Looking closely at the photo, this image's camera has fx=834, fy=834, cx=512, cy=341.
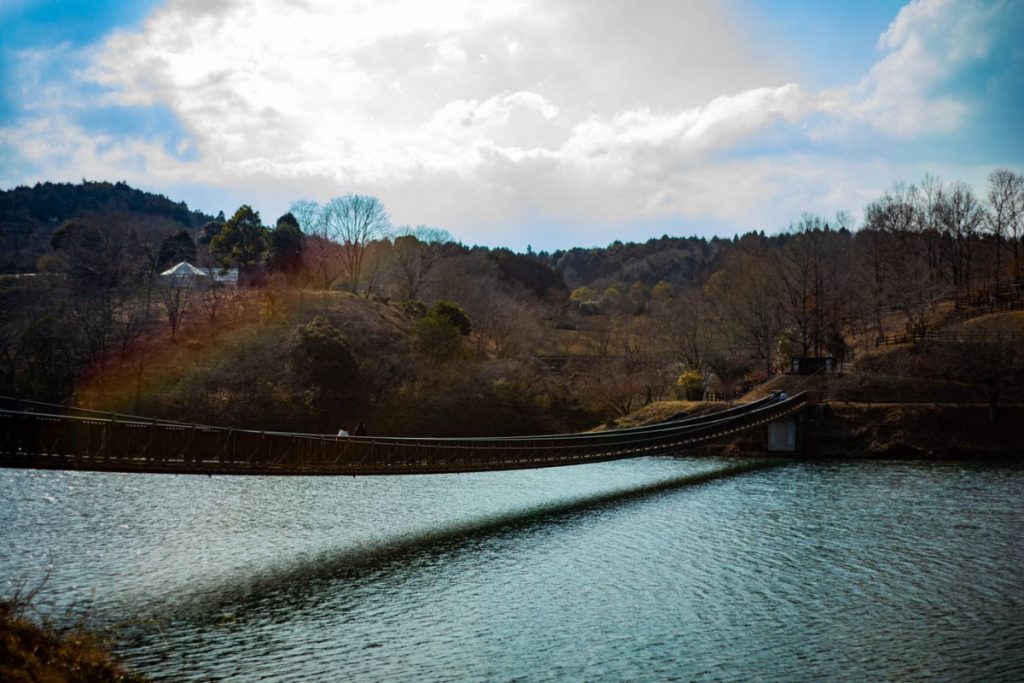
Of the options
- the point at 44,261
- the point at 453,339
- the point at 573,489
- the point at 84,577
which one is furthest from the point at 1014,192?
the point at 44,261

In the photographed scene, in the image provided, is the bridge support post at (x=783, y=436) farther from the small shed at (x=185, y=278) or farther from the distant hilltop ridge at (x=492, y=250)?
the distant hilltop ridge at (x=492, y=250)

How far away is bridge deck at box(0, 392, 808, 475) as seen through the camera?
20297 mm

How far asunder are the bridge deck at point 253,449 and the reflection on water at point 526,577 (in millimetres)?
2189

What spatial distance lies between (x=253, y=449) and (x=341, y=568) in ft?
15.3

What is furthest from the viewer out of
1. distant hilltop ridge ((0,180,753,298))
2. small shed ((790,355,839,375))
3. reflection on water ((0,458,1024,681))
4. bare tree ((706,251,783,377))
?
distant hilltop ridge ((0,180,753,298))

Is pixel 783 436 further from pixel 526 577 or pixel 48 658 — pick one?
pixel 48 658

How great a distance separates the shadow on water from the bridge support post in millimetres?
21796

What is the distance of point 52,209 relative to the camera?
150 meters

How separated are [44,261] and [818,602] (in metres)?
82.9

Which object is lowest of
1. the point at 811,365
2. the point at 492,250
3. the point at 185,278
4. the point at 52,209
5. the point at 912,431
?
the point at 912,431

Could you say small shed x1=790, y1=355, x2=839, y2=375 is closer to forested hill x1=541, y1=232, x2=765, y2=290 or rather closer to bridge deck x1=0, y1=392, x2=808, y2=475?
bridge deck x1=0, y1=392, x2=808, y2=475

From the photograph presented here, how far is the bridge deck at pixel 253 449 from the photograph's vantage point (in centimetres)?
2030

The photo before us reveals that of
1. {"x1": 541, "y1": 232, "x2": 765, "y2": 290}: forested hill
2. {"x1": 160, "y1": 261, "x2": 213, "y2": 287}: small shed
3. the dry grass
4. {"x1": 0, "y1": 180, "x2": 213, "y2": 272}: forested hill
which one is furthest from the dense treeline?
{"x1": 541, "y1": 232, "x2": 765, "y2": 290}: forested hill

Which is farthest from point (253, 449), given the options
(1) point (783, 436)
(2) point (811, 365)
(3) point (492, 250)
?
(3) point (492, 250)
